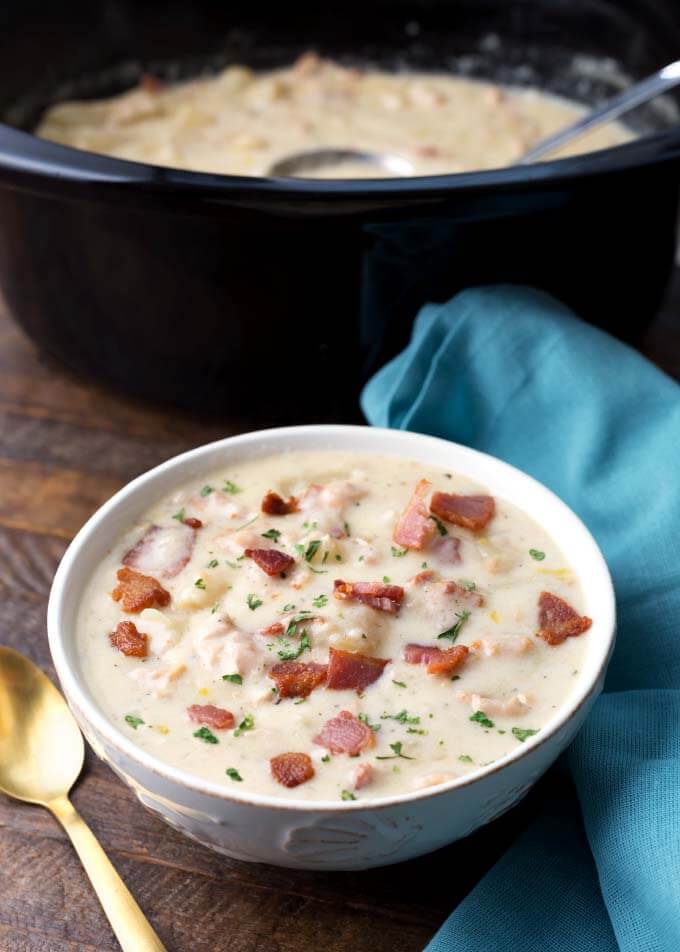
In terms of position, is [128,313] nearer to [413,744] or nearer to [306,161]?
[306,161]

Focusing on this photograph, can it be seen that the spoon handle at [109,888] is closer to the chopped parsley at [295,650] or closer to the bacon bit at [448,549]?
the chopped parsley at [295,650]

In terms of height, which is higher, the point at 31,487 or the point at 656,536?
the point at 656,536

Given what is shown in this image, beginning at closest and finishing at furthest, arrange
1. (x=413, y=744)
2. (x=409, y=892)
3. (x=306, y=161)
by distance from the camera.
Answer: (x=413, y=744) → (x=409, y=892) → (x=306, y=161)

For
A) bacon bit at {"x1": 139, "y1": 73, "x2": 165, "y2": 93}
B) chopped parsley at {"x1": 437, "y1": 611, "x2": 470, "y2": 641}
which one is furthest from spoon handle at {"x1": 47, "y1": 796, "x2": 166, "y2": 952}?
bacon bit at {"x1": 139, "y1": 73, "x2": 165, "y2": 93}

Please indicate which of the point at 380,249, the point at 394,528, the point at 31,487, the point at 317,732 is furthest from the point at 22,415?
the point at 317,732

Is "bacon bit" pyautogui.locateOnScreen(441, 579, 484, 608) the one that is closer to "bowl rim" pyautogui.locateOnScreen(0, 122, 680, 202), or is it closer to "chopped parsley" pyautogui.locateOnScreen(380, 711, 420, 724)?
"chopped parsley" pyautogui.locateOnScreen(380, 711, 420, 724)

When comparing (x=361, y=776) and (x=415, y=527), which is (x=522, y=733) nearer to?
(x=361, y=776)

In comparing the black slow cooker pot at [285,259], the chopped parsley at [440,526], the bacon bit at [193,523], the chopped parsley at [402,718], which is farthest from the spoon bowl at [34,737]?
the black slow cooker pot at [285,259]
